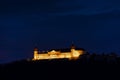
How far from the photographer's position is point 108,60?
119312 millimetres

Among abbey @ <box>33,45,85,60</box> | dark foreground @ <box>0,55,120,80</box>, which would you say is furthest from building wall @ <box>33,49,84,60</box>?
dark foreground @ <box>0,55,120,80</box>

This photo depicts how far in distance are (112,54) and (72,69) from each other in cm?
3745

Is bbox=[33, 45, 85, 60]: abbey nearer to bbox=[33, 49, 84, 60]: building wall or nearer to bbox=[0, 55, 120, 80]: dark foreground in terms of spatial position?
bbox=[33, 49, 84, 60]: building wall

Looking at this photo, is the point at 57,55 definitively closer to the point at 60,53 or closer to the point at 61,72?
the point at 60,53

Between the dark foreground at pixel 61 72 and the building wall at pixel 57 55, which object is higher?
the building wall at pixel 57 55

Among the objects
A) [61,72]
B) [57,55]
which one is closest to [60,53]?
[57,55]

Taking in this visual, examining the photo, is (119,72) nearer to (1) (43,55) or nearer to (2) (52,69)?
(2) (52,69)

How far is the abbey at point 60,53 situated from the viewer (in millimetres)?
142012

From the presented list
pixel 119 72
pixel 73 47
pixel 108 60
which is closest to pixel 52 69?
pixel 119 72

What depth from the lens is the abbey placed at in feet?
466

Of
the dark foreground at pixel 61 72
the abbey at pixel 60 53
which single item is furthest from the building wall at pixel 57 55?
the dark foreground at pixel 61 72

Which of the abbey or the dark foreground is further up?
the abbey

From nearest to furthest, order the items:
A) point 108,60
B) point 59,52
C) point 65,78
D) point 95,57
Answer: point 65,78
point 108,60
point 95,57
point 59,52

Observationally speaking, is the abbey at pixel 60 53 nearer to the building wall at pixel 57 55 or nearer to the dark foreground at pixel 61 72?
the building wall at pixel 57 55
